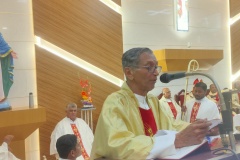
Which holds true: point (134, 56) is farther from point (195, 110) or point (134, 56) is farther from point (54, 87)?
point (54, 87)

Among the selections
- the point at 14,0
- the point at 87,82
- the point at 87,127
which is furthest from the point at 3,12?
the point at 87,127

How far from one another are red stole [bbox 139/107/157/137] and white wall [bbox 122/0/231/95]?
20.1ft

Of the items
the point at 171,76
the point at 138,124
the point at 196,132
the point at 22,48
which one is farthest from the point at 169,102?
the point at 196,132

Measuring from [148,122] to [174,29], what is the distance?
24.8 feet

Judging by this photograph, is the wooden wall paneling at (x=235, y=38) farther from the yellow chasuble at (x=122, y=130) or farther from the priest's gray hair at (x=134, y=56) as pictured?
the priest's gray hair at (x=134, y=56)

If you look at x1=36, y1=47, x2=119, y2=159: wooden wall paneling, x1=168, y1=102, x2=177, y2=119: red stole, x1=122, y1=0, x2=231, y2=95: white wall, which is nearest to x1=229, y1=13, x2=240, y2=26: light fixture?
x1=122, y1=0, x2=231, y2=95: white wall

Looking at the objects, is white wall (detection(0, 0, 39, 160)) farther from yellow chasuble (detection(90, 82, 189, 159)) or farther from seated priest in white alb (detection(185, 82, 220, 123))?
yellow chasuble (detection(90, 82, 189, 159))

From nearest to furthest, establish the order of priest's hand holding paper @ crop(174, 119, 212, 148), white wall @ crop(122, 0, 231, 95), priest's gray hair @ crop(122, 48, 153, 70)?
priest's hand holding paper @ crop(174, 119, 212, 148) → priest's gray hair @ crop(122, 48, 153, 70) → white wall @ crop(122, 0, 231, 95)

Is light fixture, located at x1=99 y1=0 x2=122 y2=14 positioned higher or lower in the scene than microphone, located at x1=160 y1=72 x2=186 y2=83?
higher

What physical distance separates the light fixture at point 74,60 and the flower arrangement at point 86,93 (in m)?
0.40

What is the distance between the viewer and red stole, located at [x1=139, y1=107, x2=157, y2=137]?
223 centimetres

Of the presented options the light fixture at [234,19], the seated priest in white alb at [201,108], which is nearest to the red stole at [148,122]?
the seated priest in white alb at [201,108]

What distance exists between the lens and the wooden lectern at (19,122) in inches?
219

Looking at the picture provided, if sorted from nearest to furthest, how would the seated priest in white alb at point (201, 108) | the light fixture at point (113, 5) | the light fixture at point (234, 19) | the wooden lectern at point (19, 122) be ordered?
1. the wooden lectern at point (19, 122)
2. the seated priest in white alb at point (201, 108)
3. the light fixture at point (113, 5)
4. the light fixture at point (234, 19)
